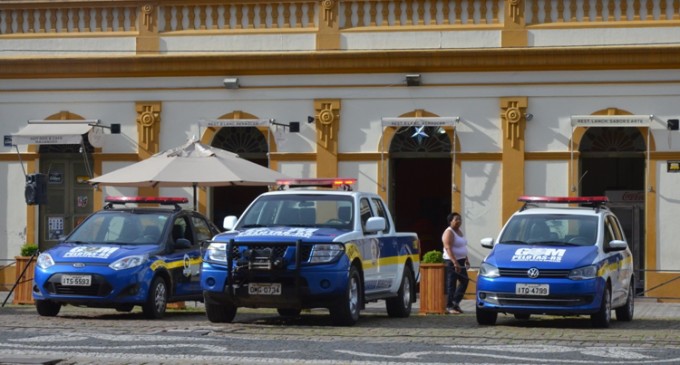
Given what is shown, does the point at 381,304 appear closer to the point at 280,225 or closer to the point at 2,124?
the point at 280,225

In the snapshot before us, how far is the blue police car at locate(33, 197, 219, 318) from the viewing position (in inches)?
766

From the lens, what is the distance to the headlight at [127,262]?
1956cm

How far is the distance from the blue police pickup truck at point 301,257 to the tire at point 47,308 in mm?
2610

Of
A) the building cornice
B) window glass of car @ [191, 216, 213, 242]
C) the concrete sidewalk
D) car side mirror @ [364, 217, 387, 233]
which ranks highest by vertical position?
the building cornice

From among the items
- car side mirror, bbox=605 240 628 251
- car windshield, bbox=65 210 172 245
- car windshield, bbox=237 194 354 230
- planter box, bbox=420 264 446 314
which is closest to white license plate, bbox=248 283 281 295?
car windshield, bbox=237 194 354 230

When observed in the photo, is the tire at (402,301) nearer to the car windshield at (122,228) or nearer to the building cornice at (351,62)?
the car windshield at (122,228)

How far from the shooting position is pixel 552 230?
65.6 feet

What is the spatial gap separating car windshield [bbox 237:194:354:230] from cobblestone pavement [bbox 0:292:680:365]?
1309 millimetres

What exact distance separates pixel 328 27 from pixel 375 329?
12.0 metres

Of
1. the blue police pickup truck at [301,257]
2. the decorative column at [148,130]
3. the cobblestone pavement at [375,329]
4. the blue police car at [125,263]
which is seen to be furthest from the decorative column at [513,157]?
the blue police pickup truck at [301,257]

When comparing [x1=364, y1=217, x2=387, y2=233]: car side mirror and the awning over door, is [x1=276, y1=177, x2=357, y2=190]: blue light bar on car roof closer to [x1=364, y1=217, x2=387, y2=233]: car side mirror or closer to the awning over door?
[x1=364, y1=217, x2=387, y2=233]: car side mirror

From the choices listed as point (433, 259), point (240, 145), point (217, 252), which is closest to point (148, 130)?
point (240, 145)

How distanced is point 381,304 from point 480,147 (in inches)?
177

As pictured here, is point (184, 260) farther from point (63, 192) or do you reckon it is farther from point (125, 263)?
point (63, 192)
